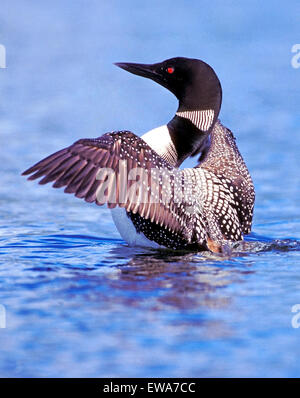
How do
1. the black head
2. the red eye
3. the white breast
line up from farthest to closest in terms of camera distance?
the red eye
the black head
the white breast

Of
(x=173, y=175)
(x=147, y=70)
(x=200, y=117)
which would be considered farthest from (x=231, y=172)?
(x=173, y=175)

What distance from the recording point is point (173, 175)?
4965 mm

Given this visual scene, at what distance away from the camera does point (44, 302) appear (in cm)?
430


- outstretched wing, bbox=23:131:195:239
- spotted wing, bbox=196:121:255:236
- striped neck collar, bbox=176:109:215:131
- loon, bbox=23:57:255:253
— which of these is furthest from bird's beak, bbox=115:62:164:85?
outstretched wing, bbox=23:131:195:239

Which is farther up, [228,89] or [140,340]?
[228,89]

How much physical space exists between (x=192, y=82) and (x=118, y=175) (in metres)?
1.08

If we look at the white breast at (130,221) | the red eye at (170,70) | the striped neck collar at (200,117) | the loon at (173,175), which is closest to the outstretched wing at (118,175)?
the loon at (173,175)

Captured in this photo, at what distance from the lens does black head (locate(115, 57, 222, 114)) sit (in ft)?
18.0

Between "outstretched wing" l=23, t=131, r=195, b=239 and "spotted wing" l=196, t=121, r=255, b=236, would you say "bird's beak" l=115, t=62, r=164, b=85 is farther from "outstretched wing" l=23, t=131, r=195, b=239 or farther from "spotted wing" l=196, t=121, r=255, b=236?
"outstretched wing" l=23, t=131, r=195, b=239

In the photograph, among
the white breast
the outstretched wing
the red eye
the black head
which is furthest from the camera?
the red eye

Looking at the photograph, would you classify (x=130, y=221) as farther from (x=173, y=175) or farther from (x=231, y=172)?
(x=231, y=172)
